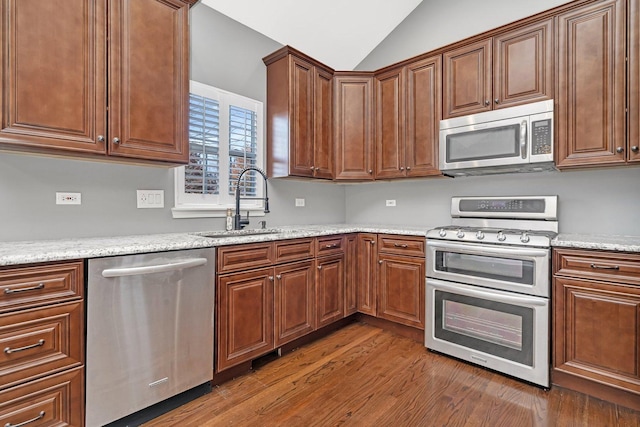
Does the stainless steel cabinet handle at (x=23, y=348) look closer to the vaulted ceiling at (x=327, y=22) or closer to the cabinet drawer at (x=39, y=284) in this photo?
the cabinet drawer at (x=39, y=284)

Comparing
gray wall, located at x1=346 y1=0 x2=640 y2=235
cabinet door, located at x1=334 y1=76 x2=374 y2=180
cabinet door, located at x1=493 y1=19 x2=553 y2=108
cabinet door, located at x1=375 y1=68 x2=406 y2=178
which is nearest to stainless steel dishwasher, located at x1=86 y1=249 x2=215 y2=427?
cabinet door, located at x1=334 y1=76 x2=374 y2=180

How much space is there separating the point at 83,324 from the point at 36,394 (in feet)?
1.02

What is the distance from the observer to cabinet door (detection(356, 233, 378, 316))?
2.99 metres

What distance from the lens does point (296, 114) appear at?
291 centimetres

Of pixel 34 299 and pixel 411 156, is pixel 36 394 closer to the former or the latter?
pixel 34 299

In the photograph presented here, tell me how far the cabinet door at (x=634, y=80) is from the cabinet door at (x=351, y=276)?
6.79ft

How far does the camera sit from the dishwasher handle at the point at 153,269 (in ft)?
5.09

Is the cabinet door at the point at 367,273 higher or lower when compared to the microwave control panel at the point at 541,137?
lower

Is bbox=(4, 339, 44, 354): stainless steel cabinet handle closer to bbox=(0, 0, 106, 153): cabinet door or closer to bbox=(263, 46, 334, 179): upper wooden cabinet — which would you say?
bbox=(0, 0, 106, 153): cabinet door

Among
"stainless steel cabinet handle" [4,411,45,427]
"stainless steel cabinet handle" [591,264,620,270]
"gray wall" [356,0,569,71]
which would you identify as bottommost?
"stainless steel cabinet handle" [4,411,45,427]

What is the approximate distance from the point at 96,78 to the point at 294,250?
5.34ft

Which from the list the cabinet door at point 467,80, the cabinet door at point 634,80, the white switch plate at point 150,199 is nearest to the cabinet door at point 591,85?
the cabinet door at point 634,80

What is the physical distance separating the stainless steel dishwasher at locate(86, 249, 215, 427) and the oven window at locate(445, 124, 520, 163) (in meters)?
2.15

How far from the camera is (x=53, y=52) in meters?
1.60
